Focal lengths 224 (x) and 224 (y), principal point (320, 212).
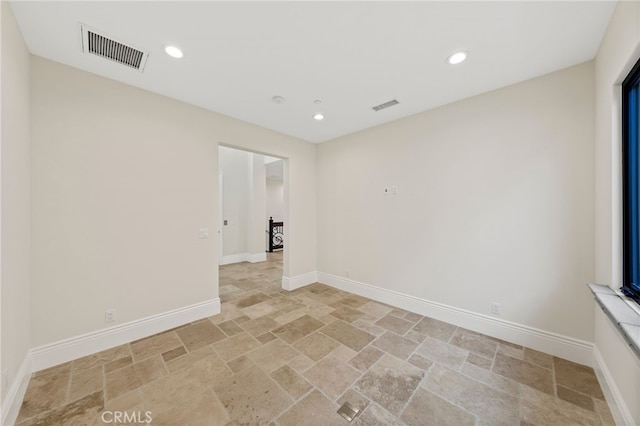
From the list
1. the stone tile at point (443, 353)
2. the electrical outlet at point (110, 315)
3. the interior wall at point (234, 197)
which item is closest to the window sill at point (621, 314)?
the stone tile at point (443, 353)

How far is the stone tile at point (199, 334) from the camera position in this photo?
2.42 meters

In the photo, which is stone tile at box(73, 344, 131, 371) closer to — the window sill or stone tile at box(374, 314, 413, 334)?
stone tile at box(374, 314, 413, 334)

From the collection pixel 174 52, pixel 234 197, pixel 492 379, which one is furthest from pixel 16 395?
pixel 234 197

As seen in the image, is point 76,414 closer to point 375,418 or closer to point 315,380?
point 315,380

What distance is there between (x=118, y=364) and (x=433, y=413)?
273 centimetres

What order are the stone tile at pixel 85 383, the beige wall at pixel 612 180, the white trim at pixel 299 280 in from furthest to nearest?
the white trim at pixel 299 280
the stone tile at pixel 85 383
the beige wall at pixel 612 180

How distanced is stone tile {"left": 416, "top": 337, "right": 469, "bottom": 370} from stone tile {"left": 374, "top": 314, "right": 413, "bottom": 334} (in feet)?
0.99

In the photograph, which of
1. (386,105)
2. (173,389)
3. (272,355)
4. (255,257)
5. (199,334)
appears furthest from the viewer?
(255,257)

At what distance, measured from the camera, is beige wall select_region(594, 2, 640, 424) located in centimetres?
137

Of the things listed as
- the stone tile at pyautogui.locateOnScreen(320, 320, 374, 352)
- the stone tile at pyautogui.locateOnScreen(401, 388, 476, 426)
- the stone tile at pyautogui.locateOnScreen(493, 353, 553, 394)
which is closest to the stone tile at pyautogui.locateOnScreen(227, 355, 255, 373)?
the stone tile at pyautogui.locateOnScreen(320, 320, 374, 352)

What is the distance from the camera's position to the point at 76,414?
1560mm

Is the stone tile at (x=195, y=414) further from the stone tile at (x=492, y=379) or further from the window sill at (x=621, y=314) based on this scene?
the window sill at (x=621, y=314)

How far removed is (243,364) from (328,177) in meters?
3.27

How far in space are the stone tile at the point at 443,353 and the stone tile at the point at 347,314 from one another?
34.6 inches
